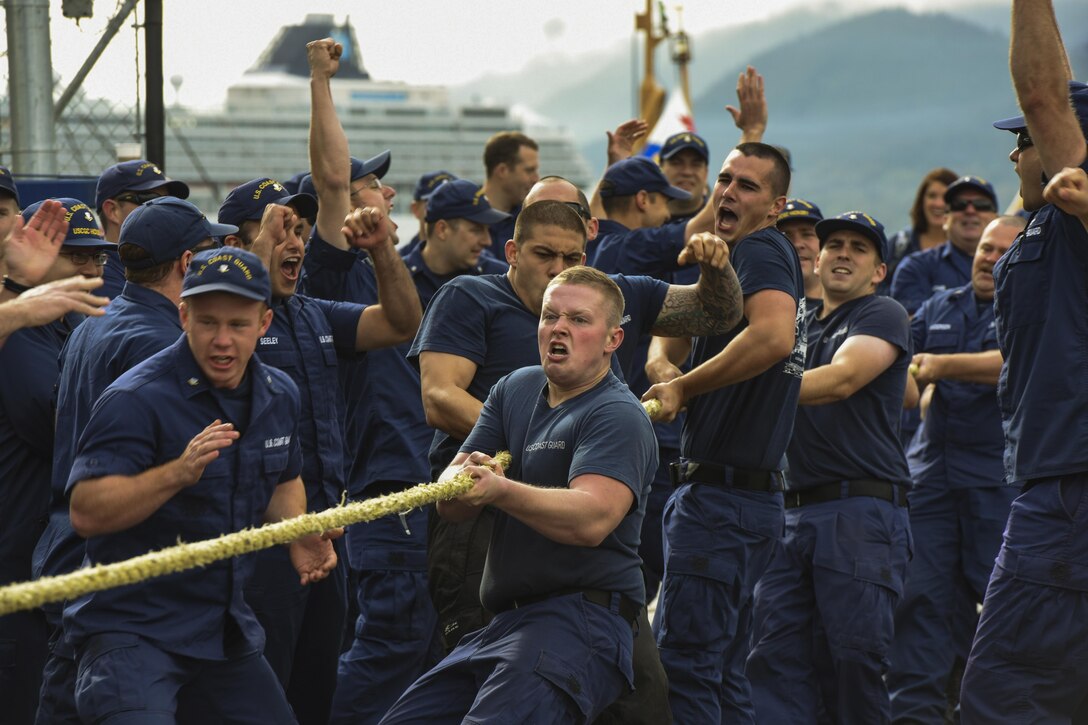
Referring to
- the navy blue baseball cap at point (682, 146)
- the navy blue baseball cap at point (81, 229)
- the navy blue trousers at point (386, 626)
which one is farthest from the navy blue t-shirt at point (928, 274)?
the navy blue baseball cap at point (81, 229)

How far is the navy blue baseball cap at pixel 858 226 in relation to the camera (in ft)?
22.7

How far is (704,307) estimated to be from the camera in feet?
18.2

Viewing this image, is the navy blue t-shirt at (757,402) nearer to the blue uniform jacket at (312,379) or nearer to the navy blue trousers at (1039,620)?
the navy blue trousers at (1039,620)

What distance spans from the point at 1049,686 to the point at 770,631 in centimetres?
200

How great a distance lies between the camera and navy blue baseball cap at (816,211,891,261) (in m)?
6.93

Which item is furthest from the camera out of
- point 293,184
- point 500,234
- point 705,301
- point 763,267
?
point 500,234

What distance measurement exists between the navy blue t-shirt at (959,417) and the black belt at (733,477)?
233 centimetres

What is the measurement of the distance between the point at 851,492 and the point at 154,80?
4.40 m

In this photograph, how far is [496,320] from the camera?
5.45m

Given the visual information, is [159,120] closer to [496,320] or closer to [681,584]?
[496,320]

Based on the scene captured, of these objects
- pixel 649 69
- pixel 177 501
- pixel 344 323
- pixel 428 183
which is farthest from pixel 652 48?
pixel 177 501

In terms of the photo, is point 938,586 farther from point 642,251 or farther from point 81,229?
point 81,229

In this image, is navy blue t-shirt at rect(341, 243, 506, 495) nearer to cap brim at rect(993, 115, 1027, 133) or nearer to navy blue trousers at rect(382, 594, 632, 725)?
navy blue trousers at rect(382, 594, 632, 725)

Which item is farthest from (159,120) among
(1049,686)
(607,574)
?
(1049,686)
